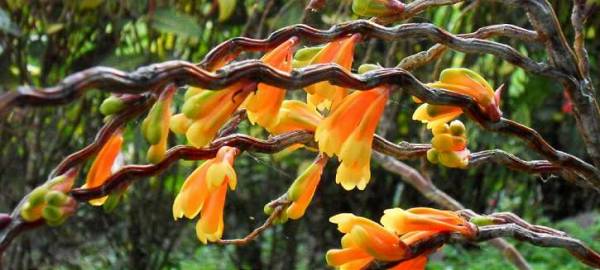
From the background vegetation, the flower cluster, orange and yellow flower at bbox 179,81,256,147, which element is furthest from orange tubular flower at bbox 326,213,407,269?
the background vegetation

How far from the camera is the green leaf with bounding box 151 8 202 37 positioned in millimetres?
1748

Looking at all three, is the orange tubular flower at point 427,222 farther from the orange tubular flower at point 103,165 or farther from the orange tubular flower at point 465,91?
the orange tubular flower at point 103,165

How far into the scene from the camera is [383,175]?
2434 millimetres

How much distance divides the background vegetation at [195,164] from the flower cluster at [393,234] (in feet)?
3.84

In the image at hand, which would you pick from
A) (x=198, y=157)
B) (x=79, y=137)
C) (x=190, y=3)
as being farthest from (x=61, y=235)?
(x=198, y=157)

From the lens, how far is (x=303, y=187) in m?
0.55

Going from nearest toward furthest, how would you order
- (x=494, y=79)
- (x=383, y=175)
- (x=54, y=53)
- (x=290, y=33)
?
1. (x=290, y=33)
2. (x=54, y=53)
3. (x=494, y=79)
4. (x=383, y=175)

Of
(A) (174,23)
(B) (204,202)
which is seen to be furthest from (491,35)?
(A) (174,23)

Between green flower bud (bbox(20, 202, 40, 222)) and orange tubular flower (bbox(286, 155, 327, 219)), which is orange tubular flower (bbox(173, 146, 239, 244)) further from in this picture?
green flower bud (bbox(20, 202, 40, 222))

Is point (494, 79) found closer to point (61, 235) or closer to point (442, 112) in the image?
point (61, 235)

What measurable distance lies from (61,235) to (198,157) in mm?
1829

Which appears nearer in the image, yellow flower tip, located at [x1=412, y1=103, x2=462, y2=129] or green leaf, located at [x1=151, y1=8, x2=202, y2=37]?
yellow flower tip, located at [x1=412, y1=103, x2=462, y2=129]

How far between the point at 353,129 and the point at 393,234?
0.20 feet

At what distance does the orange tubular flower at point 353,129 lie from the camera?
0.49 metres
